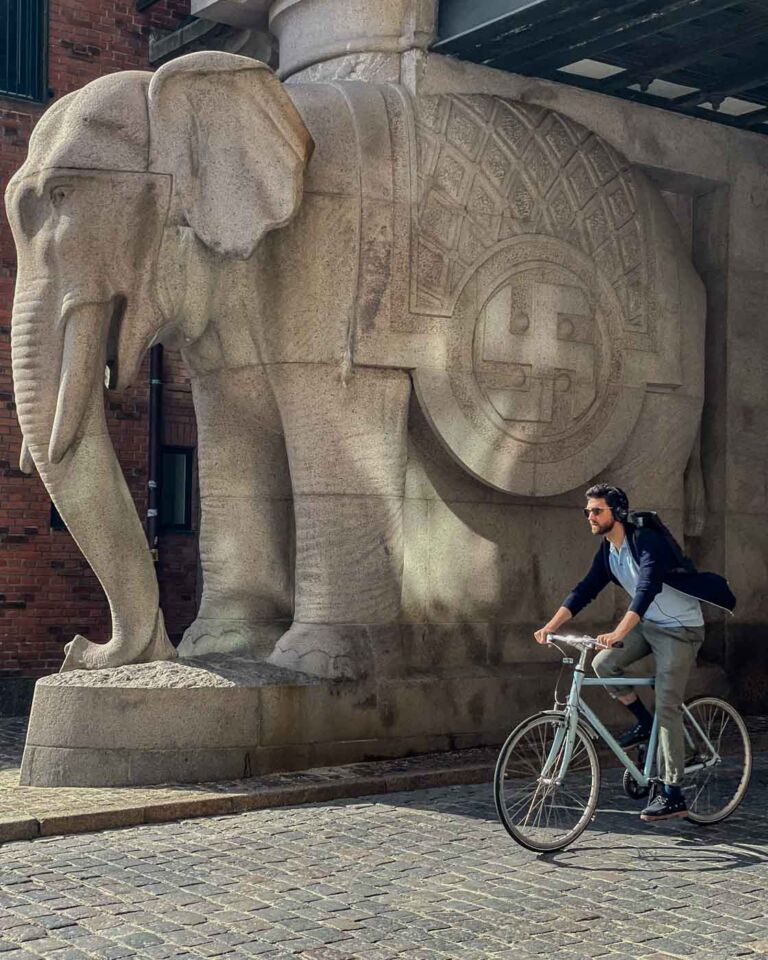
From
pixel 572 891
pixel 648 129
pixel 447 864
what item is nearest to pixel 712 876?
pixel 572 891

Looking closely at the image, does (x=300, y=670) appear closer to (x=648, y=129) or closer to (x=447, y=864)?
(x=447, y=864)

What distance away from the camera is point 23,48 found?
1554 cm

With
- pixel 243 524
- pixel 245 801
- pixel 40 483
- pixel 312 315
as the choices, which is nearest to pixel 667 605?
pixel 245 801

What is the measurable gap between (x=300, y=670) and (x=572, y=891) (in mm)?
3597

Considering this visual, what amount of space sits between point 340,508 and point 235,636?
126 cm

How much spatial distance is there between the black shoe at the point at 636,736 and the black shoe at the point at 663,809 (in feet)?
1.25

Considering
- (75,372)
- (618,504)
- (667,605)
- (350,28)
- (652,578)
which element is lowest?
(667,605)

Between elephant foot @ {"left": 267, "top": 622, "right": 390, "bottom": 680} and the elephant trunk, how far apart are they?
2.41ft

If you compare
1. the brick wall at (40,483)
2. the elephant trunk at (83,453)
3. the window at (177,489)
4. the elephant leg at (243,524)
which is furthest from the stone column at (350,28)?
the window at (177,489)

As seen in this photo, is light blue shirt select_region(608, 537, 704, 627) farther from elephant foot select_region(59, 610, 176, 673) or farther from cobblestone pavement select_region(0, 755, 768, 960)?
elephant foot select_region(59, 610, 176, 673)

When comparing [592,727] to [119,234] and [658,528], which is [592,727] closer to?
[658,528]

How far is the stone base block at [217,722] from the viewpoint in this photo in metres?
9.24

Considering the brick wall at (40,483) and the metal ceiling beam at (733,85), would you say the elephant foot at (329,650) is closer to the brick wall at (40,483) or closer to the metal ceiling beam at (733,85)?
the metal ceiling beam at (733,85)

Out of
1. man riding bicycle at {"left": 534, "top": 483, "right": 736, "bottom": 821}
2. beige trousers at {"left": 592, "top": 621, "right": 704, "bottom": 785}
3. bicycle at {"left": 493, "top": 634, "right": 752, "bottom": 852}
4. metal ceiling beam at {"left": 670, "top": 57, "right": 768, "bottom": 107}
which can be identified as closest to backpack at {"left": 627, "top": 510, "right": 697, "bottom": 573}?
→ man riding bicycle at {"left": 534, "top": 483, "right": 736, "bottom": 821}
